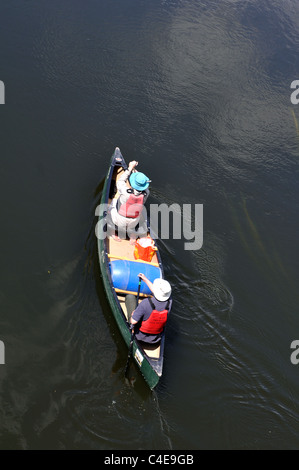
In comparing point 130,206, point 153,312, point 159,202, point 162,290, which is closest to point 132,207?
point 130,206

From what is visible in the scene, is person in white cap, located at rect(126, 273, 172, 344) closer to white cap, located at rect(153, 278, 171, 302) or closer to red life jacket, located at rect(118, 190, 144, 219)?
white cap, located at rect(153, 278, 171, 302)

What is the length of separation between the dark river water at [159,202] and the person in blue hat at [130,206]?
0.88 meters

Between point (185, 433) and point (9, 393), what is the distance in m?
3.22

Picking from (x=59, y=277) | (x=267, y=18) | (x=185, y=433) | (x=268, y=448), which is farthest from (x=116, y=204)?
(x=267, y=18)

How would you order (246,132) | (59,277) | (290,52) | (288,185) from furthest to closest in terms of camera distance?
(290,52) < (246,132) < (288,185) < (59,277)

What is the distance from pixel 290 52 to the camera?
17.9 m

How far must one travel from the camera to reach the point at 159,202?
12.2m

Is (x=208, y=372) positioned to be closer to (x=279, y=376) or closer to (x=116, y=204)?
(x=279, y=376)

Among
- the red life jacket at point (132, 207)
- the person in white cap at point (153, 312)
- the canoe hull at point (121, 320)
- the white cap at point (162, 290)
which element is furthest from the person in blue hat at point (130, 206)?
the white cap at point (162, 290)

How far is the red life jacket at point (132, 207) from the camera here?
9719 mm

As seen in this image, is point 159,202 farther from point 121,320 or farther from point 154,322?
point 154,322

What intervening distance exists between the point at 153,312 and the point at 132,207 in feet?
8.88

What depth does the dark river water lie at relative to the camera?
8.22m

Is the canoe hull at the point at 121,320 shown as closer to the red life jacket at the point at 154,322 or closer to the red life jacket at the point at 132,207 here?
the red life jacket at the point at 154,322
